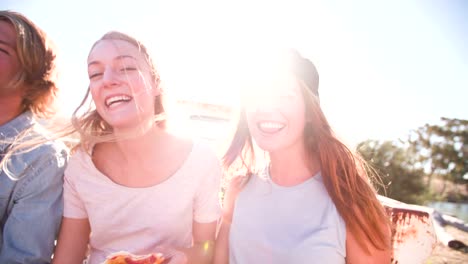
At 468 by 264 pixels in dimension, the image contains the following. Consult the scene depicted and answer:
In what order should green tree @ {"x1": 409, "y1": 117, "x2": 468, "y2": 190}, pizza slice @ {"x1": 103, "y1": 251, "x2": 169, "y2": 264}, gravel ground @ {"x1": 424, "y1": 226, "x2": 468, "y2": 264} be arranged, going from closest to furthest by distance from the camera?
pizza slice @ {"x1": 103, "y1": 251, "x2": 169, "y2": 264} → gravel ground @ {"x1": 424, "y1": 226, "x2": 468, "y2": 264} → green tree @ {"x1": 409, "y1": 117, "x2": 468, "y2": 190}

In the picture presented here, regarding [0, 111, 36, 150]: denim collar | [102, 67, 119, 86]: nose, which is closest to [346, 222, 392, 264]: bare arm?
[102, 67, 119, 86]: nose

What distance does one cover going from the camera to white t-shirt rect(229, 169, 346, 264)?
1.57 metres

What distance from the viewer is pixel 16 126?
2006 millimetres

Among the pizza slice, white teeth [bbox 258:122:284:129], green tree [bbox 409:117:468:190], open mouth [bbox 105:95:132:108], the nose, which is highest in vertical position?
the nose

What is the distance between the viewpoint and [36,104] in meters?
2.18

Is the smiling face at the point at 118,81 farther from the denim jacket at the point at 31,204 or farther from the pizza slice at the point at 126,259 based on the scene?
the pizza slice at the point at 126,259

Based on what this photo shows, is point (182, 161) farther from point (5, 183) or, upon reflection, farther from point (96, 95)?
point (5, 183)

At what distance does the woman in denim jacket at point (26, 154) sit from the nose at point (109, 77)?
1.89 ft

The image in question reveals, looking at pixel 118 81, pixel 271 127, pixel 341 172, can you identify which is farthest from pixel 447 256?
pixel 118 81

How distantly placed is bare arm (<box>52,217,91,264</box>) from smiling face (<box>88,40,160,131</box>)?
68cm

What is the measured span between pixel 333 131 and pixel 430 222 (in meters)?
0.71

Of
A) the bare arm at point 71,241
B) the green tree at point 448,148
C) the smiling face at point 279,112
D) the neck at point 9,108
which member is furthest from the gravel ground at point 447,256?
the green tree at point 448,148

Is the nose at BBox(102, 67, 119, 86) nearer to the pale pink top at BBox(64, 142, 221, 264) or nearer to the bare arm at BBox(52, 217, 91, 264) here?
the pale pink top at BBox(64, 142, 221, 264)

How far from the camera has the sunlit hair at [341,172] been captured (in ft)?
5.21
